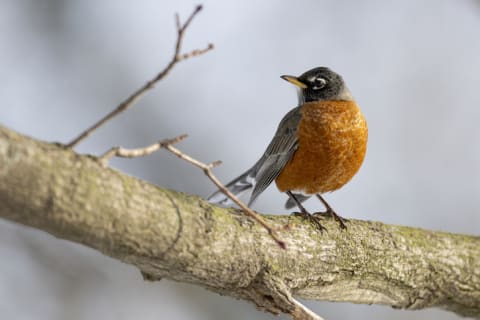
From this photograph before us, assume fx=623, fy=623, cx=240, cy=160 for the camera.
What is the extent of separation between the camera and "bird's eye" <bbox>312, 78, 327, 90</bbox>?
17.3ft

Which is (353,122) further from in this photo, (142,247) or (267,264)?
(142,247)

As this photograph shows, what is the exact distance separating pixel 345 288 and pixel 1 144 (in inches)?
85.4

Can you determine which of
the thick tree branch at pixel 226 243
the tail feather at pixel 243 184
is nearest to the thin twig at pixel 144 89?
the thick tree branch at pixel 226 243

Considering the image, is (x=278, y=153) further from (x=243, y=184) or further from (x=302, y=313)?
(x=302, y=313)

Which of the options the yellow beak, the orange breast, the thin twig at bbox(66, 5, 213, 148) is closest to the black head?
the yellow beak

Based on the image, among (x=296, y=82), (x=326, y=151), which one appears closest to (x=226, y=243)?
(x=326, y=151)

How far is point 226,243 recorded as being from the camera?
2721 millimetres

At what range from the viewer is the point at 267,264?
2.91 metres

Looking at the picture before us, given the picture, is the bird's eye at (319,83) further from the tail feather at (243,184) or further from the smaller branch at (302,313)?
the smaller branch at (302,313)

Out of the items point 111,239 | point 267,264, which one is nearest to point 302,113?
point 267,264

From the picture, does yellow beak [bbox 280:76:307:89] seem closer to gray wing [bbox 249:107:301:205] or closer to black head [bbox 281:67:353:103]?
black head [bbox 281:67:353:103]

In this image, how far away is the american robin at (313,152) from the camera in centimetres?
448

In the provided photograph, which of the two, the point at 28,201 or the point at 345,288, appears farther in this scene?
the point at 345,288

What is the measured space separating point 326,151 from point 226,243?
1.93 meters
